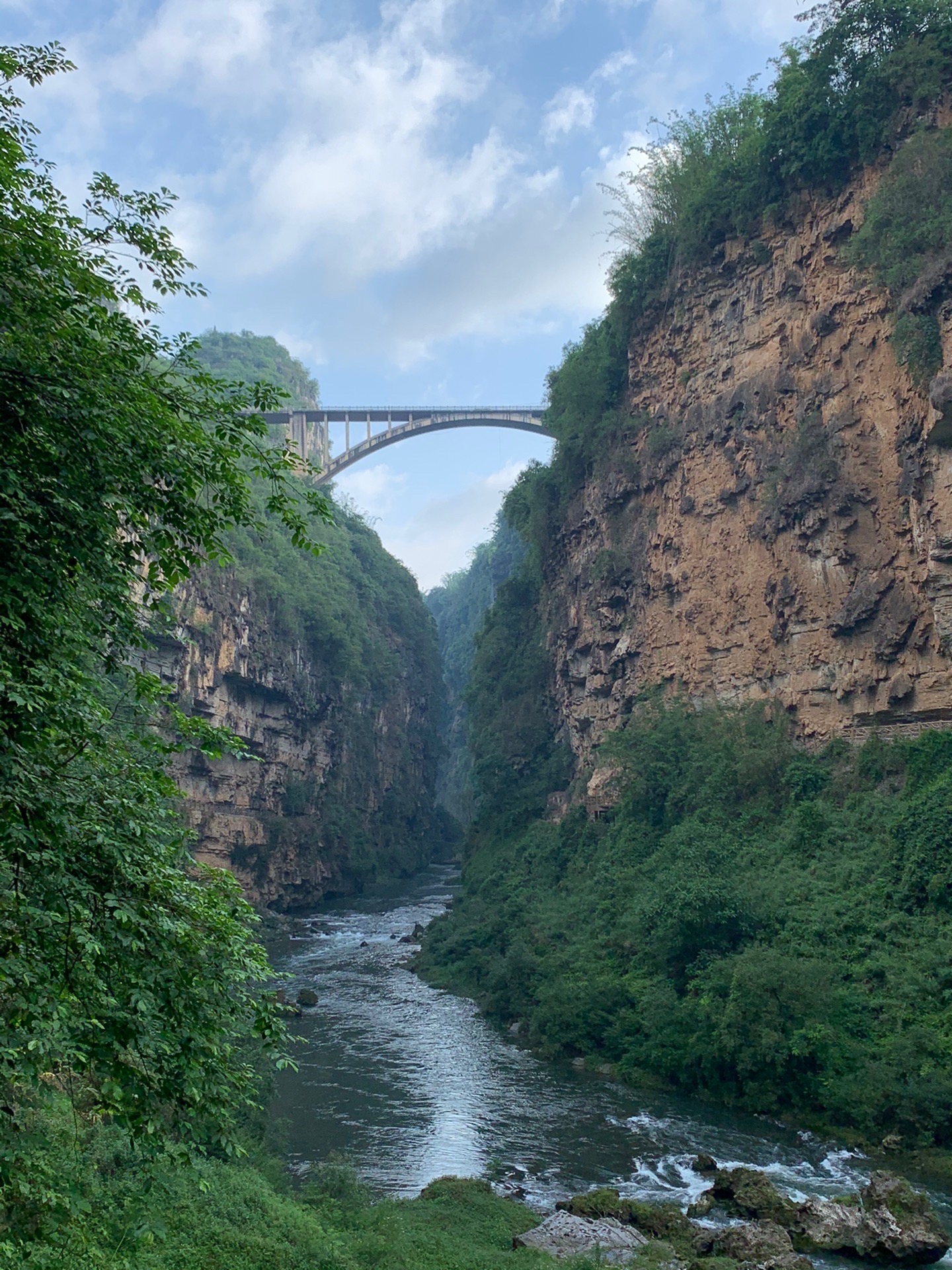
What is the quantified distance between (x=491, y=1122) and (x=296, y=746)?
2949 cm

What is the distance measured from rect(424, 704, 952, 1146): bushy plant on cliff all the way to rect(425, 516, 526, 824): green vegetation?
36687mm

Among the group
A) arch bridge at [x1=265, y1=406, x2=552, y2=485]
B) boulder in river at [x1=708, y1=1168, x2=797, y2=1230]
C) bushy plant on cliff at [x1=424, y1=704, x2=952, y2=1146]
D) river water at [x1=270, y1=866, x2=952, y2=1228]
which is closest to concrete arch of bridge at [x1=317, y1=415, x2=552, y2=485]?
arch bridge at [x1=265, y1=406, x2=552, y2=485]

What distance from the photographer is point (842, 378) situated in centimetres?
2108

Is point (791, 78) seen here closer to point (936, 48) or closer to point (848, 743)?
point (936, 48)

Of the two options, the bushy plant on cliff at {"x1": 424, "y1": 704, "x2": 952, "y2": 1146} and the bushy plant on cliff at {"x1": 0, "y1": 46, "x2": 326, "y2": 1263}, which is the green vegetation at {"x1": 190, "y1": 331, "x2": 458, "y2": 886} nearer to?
the bushy plant on cliff at {"x1": 424, "y1": 704, "x2": 952, "y2": 1146}

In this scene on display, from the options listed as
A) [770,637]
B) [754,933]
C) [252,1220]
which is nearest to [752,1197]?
[252,1220]

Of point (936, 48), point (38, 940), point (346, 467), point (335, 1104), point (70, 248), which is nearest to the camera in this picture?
point (38, 940)

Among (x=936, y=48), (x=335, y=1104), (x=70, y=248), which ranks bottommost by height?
(x=335, y=1104)

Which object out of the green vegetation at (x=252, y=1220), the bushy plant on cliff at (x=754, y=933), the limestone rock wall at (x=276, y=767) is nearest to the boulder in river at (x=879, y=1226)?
the bushy plant on cliff at (x=754, y=933)

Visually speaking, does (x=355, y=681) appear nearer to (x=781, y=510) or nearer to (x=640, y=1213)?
(x=781, y=510)

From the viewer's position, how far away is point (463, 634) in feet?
263

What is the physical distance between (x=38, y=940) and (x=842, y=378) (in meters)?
20.6

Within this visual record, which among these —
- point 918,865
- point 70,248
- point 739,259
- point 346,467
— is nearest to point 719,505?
point 739,259

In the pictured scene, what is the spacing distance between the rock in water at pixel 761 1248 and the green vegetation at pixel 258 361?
53.9 meters
